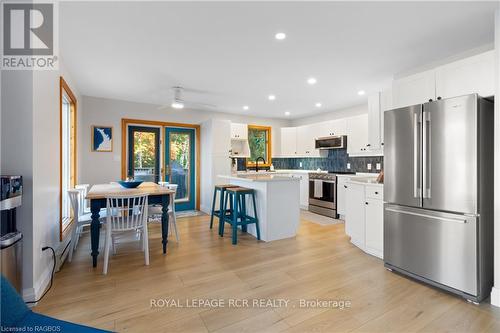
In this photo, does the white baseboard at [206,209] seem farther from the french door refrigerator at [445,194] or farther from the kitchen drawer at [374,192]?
the french door refrigerator at [445,194]

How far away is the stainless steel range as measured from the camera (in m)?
5.15

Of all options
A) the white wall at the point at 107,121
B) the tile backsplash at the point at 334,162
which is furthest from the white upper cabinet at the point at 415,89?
the white wall at the point at 107,121

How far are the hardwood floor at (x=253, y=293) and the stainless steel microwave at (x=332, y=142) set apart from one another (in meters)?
2.77

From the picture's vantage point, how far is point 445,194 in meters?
2.21

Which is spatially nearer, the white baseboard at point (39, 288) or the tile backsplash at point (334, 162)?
the white baseboard at point (39, 288)

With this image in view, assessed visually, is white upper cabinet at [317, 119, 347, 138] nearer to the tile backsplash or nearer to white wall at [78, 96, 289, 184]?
the tile backsplash

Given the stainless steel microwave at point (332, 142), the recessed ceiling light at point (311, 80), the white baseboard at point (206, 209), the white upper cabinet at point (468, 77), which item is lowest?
the white baseboard at point (206, 209)

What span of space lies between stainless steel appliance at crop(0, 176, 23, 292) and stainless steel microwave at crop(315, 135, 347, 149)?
17.1ft

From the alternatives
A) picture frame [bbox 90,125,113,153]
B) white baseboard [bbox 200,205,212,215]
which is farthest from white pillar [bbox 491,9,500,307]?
picture frame [bbox 90,125,113,153]

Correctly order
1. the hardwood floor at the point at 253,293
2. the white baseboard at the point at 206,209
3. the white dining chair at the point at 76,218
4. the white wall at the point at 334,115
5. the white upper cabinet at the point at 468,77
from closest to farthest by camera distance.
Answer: the hardwood floor at the point at 253,293 → the white upper cabinet at the point at 468,77 → the white dining chair at the point at 76,218 → the white wall at the point at 334,115 → the white baseboard at the point at 206,209

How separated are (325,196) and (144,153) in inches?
162

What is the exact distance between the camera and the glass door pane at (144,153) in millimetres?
5180

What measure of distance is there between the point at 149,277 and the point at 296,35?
2.93m

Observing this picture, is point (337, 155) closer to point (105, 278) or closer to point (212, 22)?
A: point (212, 22)
